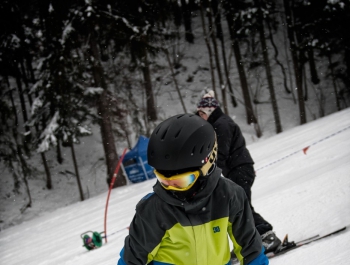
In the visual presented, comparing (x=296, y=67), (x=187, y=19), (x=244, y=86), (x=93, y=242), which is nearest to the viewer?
(x=93, y=242)

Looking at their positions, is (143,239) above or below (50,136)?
above

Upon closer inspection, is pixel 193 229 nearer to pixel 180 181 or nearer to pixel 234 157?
pixel 180 181

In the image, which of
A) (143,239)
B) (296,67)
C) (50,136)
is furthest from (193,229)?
(296,67)

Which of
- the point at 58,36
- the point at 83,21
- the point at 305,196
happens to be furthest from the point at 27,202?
the point at 305,196

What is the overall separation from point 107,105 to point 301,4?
682 inches

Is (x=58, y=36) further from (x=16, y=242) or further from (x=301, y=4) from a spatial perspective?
(x=301, y=4)

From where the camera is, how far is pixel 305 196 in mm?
5492

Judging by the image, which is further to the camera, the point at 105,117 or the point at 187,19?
the point at 187,19

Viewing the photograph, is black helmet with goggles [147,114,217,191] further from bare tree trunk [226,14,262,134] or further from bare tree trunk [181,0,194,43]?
bare tree trunk [181,0,194,43]

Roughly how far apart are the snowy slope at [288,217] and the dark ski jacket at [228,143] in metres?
1.17

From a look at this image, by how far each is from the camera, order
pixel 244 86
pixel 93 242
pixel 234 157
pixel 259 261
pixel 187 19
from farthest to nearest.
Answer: pixel 187 19 < pixel 244 86 < pixel 93 242 < pixel 234 157 < pixel 259 261

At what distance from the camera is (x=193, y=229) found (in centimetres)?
202

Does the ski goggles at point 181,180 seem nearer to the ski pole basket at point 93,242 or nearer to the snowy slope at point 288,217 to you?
the snowy slope at point 288,217

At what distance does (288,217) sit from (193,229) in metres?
3.40
